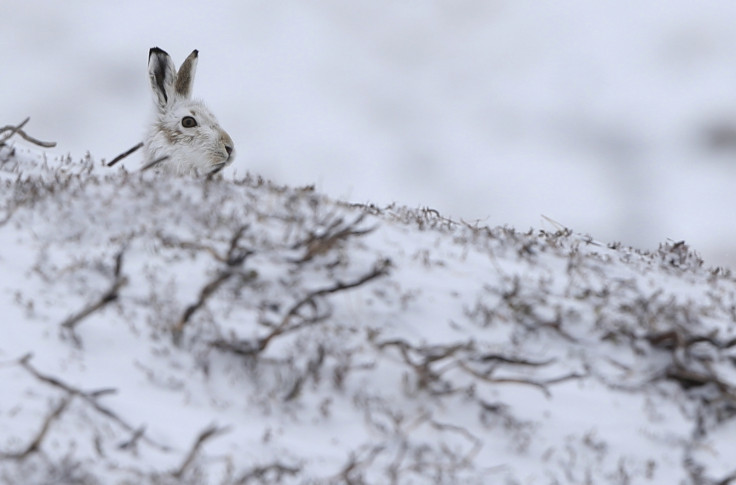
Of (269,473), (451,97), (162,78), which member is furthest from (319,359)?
(451,97)

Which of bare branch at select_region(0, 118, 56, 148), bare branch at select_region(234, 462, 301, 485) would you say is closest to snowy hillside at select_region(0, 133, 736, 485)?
bare branch at select_region(234, 462, 301, 485)

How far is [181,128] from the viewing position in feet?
44.9

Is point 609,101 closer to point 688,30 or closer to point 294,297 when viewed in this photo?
point 688,30

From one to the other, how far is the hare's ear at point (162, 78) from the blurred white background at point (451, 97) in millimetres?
41843

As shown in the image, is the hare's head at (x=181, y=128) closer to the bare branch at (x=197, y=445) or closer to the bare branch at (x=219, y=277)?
the bare branch at (x=219, y=277)

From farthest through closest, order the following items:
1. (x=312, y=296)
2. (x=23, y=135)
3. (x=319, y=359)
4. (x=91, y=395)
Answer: (x=23, y=135), (x=312, y=296), (x=319, y=359), (x=91, y=395)

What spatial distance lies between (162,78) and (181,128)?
0.80m

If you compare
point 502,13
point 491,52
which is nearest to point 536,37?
point 502,13

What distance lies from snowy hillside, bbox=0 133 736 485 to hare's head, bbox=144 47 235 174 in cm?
477

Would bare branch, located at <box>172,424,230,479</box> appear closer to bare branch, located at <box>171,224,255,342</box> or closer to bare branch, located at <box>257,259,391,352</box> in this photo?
bare branch, located at <box>257,259,391,352</box>

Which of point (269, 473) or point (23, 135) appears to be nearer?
point (269, 473)

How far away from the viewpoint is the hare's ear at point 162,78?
1361 cm

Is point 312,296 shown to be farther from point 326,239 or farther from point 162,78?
point 162,78

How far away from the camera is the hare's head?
1347 cm
